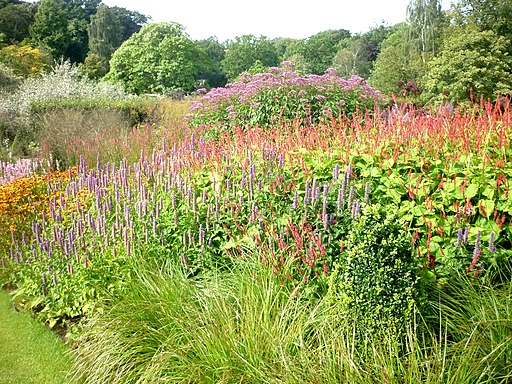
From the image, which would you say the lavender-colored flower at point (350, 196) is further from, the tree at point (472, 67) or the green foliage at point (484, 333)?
the tree at point (472, 67)

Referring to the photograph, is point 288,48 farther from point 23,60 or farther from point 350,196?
point 350,196

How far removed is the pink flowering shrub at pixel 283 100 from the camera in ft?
28.9

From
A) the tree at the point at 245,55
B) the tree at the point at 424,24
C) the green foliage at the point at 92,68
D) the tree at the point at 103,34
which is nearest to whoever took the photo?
the tree at the point at 424,24

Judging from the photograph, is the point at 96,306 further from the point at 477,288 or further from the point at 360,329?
the point at 477,288

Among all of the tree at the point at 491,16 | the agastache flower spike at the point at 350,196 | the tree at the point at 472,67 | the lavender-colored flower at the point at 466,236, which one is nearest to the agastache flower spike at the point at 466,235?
the lavender-colored flower at the point at 466,236

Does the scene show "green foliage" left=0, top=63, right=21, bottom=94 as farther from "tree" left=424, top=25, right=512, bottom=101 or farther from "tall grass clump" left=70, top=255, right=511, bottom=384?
"tall grass clump" left=70, top=255, right=511, bottom=384

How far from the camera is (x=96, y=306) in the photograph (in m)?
3.54

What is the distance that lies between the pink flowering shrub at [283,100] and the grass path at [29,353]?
5349mm

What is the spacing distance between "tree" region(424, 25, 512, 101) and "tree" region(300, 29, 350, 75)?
141ft

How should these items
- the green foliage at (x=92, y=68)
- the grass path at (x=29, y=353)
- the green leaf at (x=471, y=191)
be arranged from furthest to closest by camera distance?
the green foliage at (x=92, y=68) → the grass path at (x=29, y=353) → the green leaf at (x=471, y=191)

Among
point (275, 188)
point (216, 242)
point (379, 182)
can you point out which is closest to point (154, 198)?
point (216, 242)

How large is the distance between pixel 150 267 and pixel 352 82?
7.54 m

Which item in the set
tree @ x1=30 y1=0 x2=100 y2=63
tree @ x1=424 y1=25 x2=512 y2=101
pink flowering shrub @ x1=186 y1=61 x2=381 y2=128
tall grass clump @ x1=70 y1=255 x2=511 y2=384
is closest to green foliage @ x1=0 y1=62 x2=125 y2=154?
pink flowering shrub @ x1=186 y1=61 x2=381 y2=128

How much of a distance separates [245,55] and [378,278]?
62565 mm
